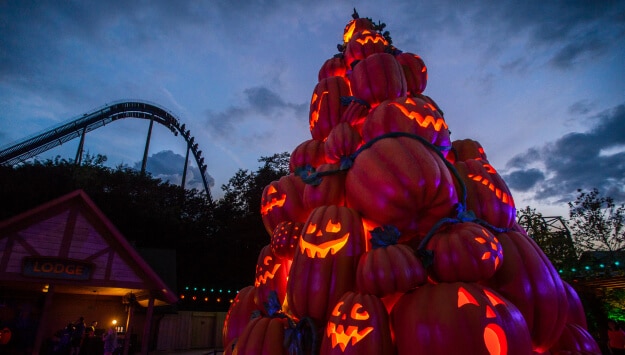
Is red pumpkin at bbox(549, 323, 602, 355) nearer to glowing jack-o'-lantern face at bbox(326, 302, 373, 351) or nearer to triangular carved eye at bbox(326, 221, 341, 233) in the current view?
glowing jack-o'-lantern face at bbox(326, 302, 373, 351)

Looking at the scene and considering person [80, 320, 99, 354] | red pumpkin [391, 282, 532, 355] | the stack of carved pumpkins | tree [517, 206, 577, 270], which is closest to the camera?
red pumpkin [391, 282, 532, 355]

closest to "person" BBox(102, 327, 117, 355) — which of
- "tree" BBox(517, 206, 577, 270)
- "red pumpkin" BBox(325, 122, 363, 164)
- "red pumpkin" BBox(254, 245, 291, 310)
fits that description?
"red pumpkin" BBox(254, 245, 291, 310)

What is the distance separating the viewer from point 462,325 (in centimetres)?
209

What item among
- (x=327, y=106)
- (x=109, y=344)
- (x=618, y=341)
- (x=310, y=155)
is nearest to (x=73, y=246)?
(x=109, y=344)

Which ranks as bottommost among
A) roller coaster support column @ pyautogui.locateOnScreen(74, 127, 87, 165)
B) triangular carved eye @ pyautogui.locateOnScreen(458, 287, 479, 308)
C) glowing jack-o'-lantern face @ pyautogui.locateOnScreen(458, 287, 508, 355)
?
glowing jack-o'-lantern face @ pyautogui.locateOnScreen(458, 287, 508, 355)

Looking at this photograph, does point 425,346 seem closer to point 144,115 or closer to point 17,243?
point 17,243

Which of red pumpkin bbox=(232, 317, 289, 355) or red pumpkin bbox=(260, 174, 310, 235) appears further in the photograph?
red pumpkin bbox=(260, 174, 310, 235)

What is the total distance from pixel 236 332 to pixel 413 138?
3.14 meters

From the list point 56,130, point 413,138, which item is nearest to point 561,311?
point 413,138

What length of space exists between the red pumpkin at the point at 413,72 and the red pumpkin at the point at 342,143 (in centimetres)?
148

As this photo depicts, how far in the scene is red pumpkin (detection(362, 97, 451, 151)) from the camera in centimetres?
336

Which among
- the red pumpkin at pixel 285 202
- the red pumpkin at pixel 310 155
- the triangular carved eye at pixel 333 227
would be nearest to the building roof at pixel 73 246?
the red pumpkin at pixel 285 202

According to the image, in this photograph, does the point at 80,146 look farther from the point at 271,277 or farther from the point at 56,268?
the point at 271,277

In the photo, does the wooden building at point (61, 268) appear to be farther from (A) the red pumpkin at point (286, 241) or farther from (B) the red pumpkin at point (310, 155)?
(A) the red pumpkin at point (286, 241)
